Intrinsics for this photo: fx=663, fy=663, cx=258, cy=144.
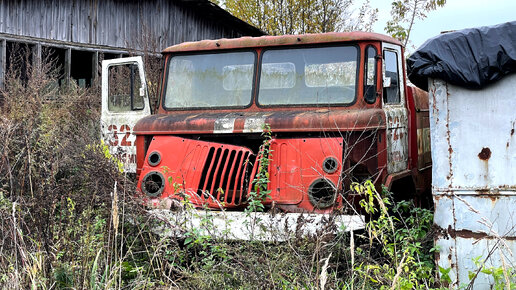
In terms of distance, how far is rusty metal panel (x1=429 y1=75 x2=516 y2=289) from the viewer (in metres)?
4.73

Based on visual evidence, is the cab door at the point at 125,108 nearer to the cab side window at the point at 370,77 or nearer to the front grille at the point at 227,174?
the front grille at the point at 227,174

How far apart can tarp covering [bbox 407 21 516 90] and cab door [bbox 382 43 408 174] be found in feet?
4.32

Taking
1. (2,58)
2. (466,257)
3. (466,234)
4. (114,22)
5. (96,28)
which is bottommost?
(466,257)

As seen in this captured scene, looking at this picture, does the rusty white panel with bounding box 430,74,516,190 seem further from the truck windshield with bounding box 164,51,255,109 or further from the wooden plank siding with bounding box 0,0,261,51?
the wooden plank siding with bounding box 0,0,261,51

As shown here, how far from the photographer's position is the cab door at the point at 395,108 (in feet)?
21.4

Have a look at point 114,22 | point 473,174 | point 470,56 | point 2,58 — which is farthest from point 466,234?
point 114,22

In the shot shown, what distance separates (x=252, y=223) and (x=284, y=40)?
90.9 inches

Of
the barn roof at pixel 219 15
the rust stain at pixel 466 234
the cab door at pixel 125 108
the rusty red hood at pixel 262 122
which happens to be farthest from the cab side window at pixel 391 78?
the barn roof at pixel 219 15

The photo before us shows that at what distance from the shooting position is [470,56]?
194 inches

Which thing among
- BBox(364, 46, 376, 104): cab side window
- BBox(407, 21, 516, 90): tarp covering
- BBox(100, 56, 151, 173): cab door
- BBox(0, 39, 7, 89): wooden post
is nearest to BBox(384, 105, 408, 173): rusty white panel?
BBox(364, 46, 376, 104): cab side window

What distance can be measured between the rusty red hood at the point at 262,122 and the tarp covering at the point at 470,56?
2.93ft

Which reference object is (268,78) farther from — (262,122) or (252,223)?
(252,223)

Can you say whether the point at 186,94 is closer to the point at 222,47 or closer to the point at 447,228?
the point at 222,47

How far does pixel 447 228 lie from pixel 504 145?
0.73 metres
